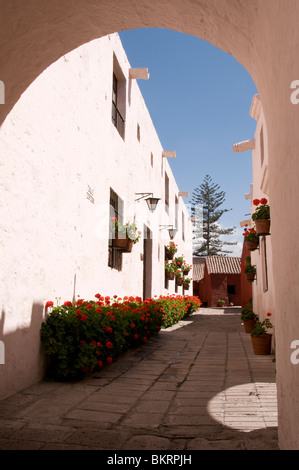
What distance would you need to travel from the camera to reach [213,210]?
38.6 m

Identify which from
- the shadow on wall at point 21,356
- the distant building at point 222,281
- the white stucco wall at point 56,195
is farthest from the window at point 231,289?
the shadow on wall at point 21,356

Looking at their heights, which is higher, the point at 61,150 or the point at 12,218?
the point at 61,150

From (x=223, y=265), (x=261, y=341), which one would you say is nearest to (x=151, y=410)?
(x=261, y=341)

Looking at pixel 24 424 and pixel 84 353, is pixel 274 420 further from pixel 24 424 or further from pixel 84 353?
pixel 84 353

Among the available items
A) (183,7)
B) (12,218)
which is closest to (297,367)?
(183,7)

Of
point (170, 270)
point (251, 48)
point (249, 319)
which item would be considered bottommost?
point (249, 319)

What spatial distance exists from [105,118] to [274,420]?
5713mm

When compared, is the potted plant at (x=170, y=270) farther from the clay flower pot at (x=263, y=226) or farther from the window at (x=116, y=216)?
the clay flower pot at (x=263, y=226)

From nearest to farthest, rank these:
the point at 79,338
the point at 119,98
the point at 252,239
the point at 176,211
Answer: the point at 79,338, the point at 252,239, the point at 119,98, the point at 176,211

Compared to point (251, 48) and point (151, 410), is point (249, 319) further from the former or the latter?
point (251, 48)

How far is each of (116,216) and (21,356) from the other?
4.41 m

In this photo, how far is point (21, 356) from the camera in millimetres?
4039

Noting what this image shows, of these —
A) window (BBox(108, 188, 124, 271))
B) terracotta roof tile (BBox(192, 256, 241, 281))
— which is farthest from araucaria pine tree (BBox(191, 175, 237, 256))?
window (BBox(108, 188, 124, 271))

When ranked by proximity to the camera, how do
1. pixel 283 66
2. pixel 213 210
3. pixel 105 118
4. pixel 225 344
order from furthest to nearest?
pixel 213 210 → pixel 225 344 → pixel 105 118 → pixel 283 66
